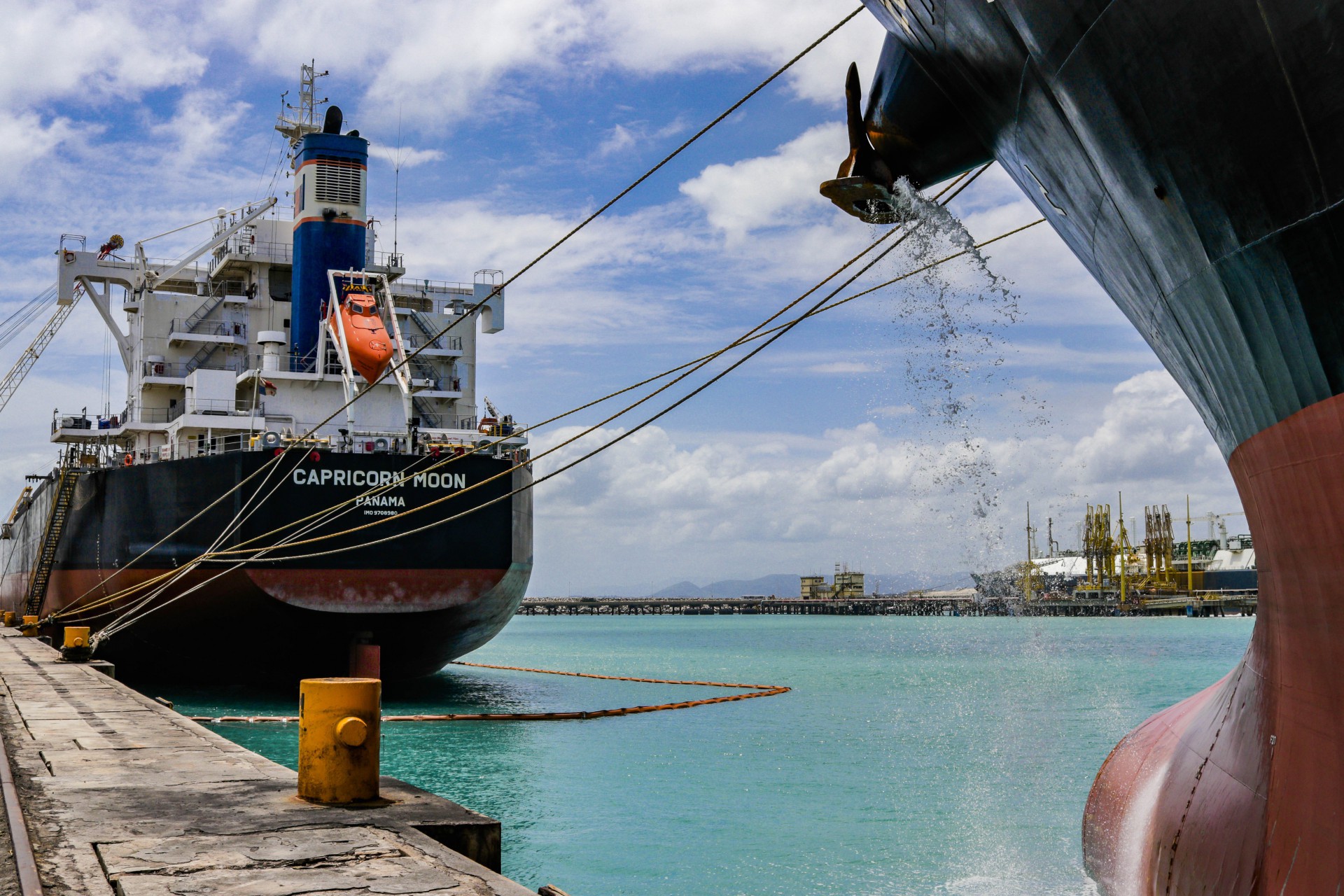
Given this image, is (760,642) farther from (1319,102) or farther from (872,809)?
(1319,102)

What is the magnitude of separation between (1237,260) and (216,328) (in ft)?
75.4

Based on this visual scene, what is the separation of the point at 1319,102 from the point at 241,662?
60.6 ft

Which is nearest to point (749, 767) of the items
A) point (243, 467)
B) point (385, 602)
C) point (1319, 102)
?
point (385, 602)

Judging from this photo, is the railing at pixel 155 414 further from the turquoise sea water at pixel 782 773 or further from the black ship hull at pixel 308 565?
the turquoise sea water at pixel 782 773

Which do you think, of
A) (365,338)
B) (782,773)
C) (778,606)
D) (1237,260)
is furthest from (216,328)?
(778,606)

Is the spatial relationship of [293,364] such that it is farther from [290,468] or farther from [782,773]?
[782,773]

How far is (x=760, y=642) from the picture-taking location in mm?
59594

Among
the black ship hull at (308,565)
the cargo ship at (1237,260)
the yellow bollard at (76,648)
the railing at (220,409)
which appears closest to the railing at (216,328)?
the railing at (220,409)

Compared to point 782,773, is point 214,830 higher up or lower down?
higher up

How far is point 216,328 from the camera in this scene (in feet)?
77.7

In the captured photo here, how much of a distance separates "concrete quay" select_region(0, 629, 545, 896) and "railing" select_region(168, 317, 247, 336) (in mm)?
16438

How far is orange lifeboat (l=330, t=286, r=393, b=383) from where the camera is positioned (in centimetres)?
1916

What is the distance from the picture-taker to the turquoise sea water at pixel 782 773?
945cm

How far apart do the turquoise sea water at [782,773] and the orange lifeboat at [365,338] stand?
234 inches
